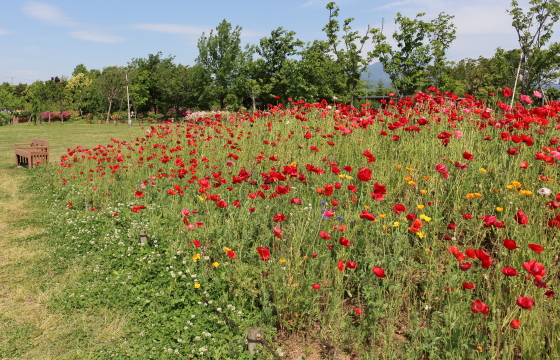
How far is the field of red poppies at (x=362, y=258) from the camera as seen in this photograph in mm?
2578

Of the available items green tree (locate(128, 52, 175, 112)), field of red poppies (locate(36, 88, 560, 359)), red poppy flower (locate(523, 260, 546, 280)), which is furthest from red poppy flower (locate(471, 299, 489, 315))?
green tree (locate(128, 52, 175, 112))

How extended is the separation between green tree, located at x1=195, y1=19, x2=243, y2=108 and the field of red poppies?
3617 cm

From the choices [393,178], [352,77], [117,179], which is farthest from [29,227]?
[352,77]

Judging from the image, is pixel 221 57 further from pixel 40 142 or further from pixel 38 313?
pixel 38 313

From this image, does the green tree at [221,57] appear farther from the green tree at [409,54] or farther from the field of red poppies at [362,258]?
the field of red poppies at [362,258]

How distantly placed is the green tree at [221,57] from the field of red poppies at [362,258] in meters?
36.2

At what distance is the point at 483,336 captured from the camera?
8.35 feet

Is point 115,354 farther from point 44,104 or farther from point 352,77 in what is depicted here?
point 44,104

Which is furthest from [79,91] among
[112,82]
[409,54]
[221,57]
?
[409,54]

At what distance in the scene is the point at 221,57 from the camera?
4128cm

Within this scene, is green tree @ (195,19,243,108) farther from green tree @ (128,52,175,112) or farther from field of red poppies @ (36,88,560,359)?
field of red poppies @ (36,88,560,359)

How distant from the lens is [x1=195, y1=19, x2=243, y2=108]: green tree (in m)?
40.1

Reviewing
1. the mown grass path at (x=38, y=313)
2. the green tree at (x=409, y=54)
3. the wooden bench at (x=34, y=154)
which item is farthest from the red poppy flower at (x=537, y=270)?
the green tree at (x=409, y=54)

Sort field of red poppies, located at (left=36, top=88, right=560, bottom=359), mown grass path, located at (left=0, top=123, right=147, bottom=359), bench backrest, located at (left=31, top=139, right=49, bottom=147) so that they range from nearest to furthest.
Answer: field of red poppies, located at (left=36, top=88, right=560, bottom=359), mown grass path, located at (left=0, top=123, right=147, bottom=359), bench backrest, located at (left=31, top=139, right=49, bottom=147)
